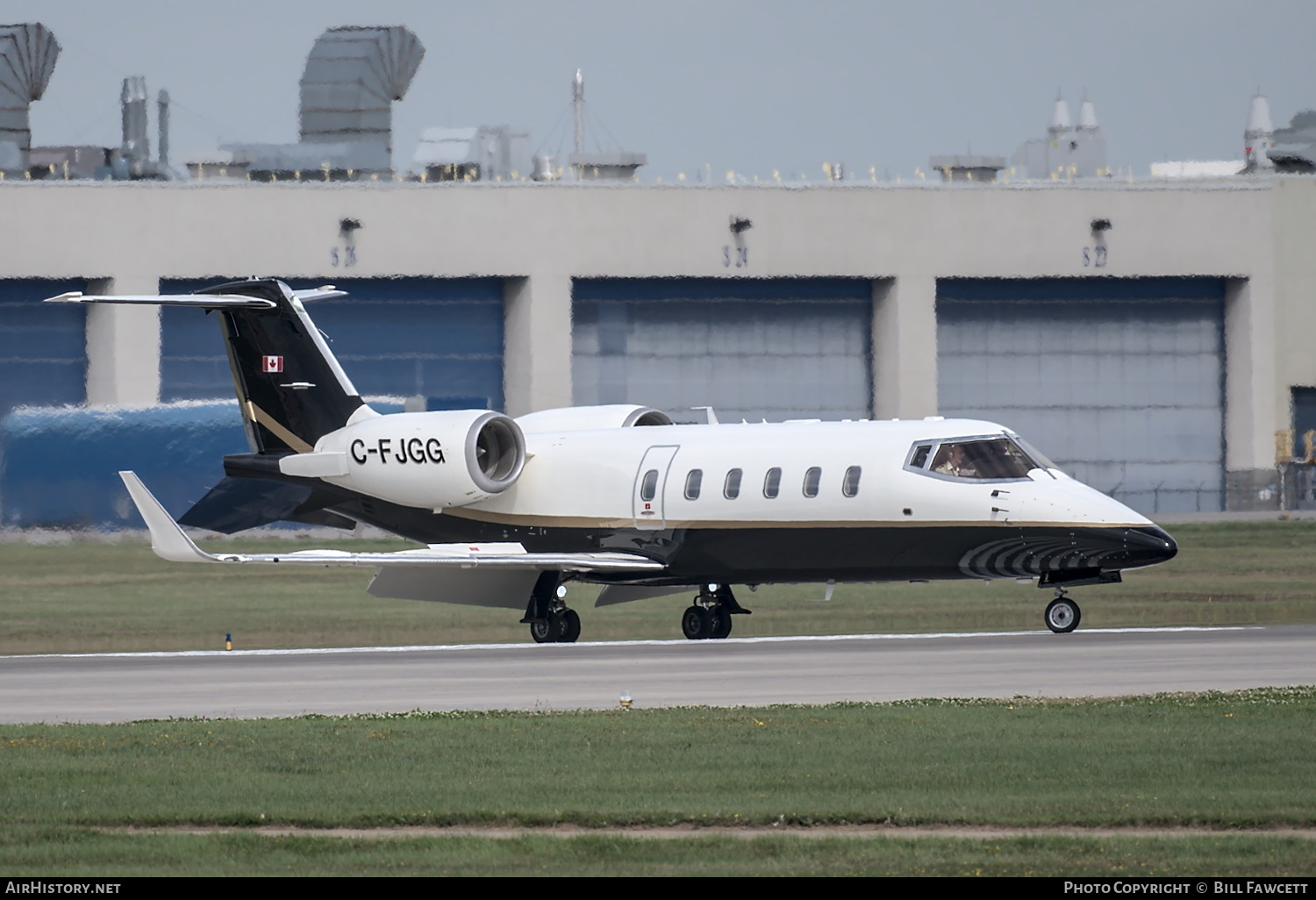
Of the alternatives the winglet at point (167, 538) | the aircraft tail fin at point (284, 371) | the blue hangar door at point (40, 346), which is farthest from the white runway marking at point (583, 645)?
the blue hangar door at point (40, 346)

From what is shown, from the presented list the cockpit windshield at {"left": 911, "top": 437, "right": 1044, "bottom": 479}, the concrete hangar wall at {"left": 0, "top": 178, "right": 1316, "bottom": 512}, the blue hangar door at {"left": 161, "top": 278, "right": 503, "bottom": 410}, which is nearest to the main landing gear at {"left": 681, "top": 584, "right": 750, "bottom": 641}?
the cockpit windshield at {"left": 911, "top": 437, "right": 1044, "bottom": 479}

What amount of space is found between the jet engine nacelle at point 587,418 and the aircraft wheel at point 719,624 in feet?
13.9

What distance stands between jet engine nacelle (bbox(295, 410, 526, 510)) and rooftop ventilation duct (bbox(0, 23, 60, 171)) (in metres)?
47.4

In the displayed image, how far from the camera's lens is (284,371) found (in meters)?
34.0

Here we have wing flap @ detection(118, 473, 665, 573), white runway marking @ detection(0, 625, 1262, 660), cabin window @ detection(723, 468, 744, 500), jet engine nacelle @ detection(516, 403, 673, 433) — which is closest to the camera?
wing flap @ detection(118, 473, 665, 573)

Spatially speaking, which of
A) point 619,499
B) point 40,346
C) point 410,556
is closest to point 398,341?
point 40,346

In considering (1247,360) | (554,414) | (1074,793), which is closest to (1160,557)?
(554,414)

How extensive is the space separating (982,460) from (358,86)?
179 ft

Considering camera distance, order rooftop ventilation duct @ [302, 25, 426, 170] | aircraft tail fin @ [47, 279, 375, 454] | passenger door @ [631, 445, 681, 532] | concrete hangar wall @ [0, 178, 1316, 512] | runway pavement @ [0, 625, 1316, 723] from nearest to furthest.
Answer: runway pavement @ [0, 625, 1316, 723] → passenger door @ [631, 445, 681, 532] → aircraft tail fin @ [47, 279, 375, 454] → concrete hangar wall @ [0, 178, 1316, 512] → rooftop ventilation duct @ [302, 25, 426, 170]

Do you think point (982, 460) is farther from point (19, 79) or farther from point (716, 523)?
point (19, 79)

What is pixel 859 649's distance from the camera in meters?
27.7

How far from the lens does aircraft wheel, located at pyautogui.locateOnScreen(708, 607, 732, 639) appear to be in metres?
32.2

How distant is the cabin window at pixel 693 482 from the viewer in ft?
102

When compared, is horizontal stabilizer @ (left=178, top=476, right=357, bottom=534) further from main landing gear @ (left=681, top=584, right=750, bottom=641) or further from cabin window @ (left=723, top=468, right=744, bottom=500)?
cabin window @ (left=723, top=468, right=744, bottom=500)
